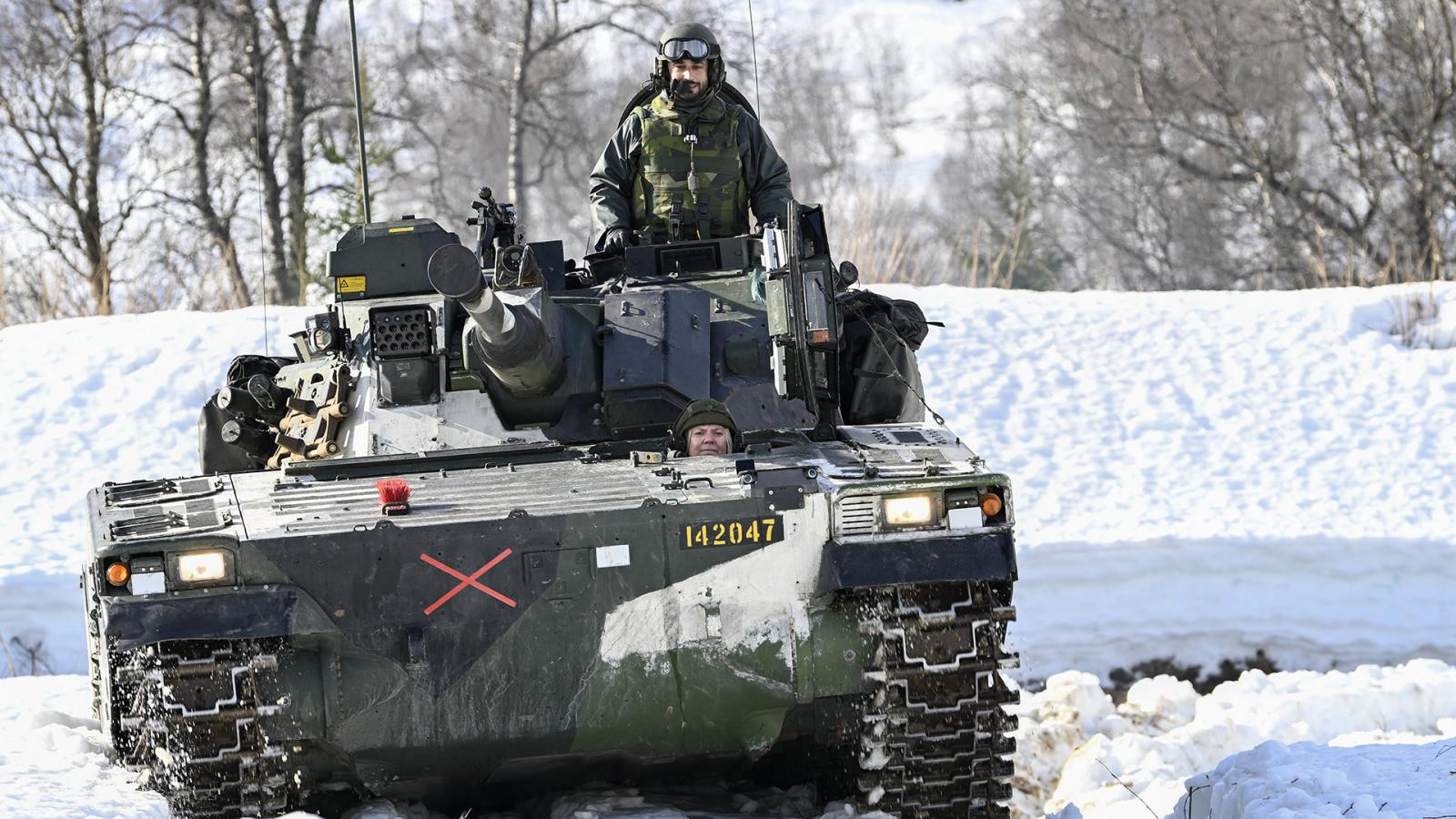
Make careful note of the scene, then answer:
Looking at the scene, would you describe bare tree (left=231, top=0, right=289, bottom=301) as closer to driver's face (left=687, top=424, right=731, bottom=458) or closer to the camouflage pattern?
the camouflage pattern

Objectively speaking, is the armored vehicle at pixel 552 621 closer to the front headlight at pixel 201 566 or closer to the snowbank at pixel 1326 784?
the front headlight at pixel 201 566

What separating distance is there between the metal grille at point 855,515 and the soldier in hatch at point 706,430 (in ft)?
3.02

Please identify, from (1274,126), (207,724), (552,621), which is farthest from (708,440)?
(1274,126)

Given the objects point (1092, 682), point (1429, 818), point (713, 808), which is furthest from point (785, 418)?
point (1429, 818)

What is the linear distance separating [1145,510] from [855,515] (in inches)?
284

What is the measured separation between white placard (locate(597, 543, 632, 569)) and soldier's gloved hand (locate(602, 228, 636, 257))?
3019mm

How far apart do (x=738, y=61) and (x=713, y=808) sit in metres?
15.5

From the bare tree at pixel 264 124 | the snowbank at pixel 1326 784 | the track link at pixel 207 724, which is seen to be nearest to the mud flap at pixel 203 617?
the track link at pixel 207 724

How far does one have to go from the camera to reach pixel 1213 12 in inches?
1004

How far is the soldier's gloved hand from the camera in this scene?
30.0 ft

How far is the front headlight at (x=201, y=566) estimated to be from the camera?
605 cm

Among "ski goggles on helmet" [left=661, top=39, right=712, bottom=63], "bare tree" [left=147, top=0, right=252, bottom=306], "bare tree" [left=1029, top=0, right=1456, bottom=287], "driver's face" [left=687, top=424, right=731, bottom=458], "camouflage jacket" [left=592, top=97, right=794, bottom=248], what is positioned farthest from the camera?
"bare tree" [left=1029, top=0, right=1456, bottom=287]

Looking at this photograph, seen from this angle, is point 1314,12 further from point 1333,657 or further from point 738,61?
point 1333,657

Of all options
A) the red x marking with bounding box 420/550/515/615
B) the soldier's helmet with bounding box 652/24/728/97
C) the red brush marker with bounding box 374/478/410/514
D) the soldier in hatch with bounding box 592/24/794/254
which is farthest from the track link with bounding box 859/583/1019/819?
the soldier's helmet with bounding box 652/24/728/97
